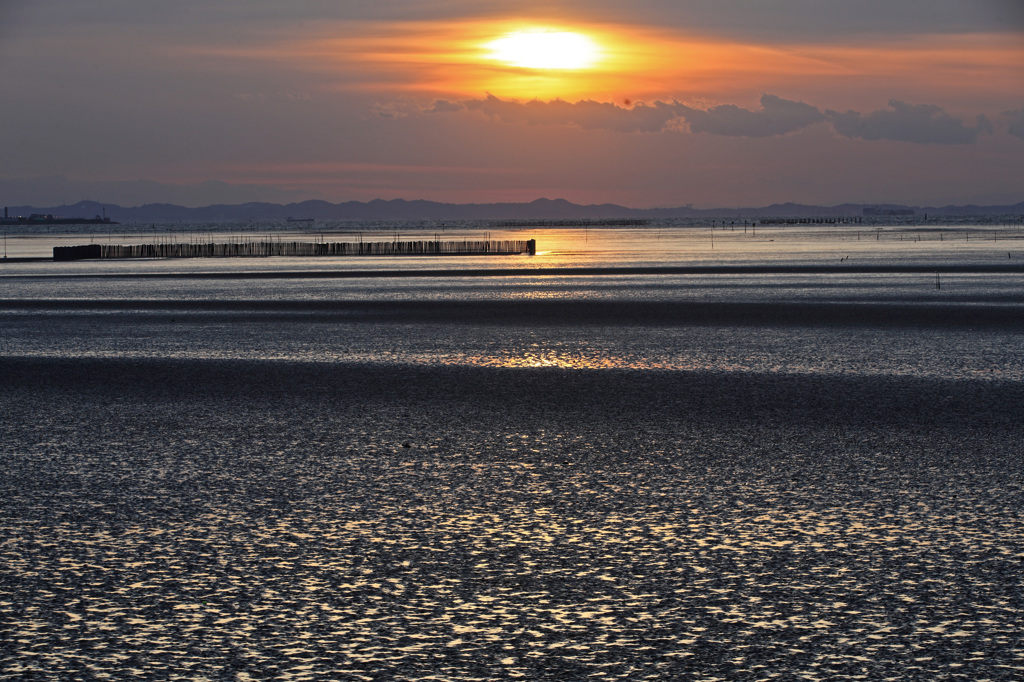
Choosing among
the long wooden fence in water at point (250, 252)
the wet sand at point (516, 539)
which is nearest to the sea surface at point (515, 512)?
the wet sand at point (516, 539)

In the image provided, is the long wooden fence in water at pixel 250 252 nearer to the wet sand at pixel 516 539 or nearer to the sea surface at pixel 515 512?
the sea surface at pixel 515 512

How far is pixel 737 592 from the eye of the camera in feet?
20.9

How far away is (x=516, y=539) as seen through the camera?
299 inches

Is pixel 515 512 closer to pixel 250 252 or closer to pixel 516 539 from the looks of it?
pixel 516 539

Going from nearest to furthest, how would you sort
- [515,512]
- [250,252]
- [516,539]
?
[516,539]
[515,512]
[250,252]

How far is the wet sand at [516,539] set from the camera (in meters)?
5.46

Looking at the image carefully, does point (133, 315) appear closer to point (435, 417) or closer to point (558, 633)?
point (435, 417)

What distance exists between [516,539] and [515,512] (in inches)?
30.7

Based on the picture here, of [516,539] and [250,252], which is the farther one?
[250,252]

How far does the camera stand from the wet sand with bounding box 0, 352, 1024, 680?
5461 mm

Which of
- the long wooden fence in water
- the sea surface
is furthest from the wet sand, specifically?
the long wooden fence in water

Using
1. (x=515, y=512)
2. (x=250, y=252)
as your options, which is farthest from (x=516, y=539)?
(x=250, y=252)

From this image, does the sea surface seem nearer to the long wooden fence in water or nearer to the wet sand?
the wet sand

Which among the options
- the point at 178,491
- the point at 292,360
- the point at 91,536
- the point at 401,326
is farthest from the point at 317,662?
the point at 401,326
